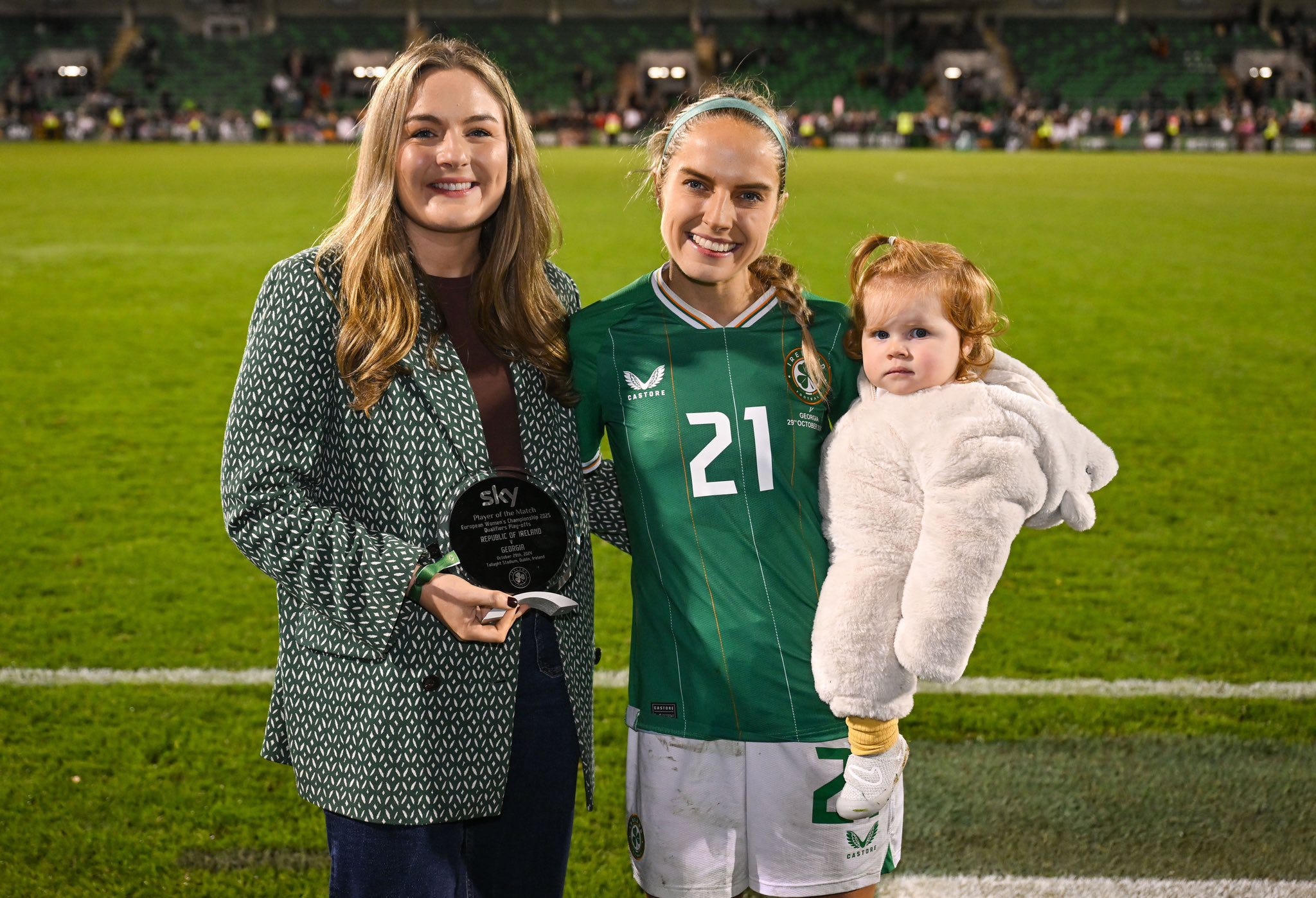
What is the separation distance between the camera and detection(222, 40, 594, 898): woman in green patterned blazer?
6.39 ft

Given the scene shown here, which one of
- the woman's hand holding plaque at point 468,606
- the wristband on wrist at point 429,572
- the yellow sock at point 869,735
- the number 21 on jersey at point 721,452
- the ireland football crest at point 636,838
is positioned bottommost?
the ireland football crest at point 636,838

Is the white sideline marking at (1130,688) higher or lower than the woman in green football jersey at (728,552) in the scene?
lower

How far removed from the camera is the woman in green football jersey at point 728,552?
2.13 meters

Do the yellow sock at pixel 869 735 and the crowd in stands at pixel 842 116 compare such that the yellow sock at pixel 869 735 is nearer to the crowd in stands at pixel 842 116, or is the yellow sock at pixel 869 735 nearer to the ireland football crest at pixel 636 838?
the ireland football crest at pixel 636 838

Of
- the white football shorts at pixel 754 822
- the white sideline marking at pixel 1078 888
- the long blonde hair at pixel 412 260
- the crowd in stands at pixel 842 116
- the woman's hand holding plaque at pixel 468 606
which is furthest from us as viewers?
the crowd in stands at pixel 842 116

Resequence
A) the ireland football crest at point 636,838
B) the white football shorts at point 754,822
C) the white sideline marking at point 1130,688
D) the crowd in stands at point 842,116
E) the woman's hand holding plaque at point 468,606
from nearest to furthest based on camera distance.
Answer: the woman's hand holding plaque at point 468,606, the white football shorts at point 754,822, the ireland football crest at point 636,838, the white sideline marking at point 1130,688, the crowd in stands at point 842,116

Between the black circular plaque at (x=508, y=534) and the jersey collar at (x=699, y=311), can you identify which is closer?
the black circular plaque at (x=508, y=534)

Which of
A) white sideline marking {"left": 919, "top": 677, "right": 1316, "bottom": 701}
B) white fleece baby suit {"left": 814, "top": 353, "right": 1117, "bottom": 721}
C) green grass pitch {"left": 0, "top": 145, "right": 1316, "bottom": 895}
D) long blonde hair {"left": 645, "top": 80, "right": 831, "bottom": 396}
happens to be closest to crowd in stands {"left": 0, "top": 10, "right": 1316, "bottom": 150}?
green grass pitch {"left": 0, "top": 145, "right": 1316, "bottom": 895}

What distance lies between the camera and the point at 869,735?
6.74ft

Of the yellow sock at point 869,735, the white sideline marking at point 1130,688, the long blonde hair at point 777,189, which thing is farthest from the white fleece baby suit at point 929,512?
the white sideline marking at point 1130,688

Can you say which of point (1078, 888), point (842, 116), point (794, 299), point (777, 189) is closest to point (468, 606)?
point (794, 299)

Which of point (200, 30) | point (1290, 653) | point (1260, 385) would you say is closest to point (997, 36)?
point (200, 30)

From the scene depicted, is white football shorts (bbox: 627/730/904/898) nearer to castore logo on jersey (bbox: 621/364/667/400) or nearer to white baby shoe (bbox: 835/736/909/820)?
white baby shoe (bbox: 835/736/909/820)

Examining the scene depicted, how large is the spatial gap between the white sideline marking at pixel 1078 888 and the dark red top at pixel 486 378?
1732mm
